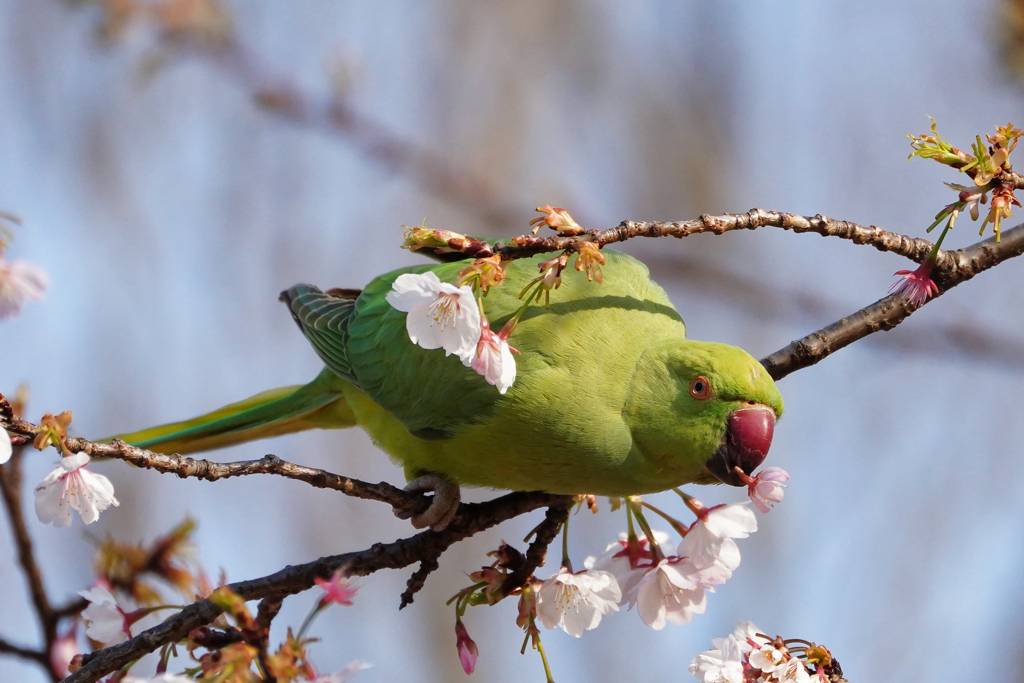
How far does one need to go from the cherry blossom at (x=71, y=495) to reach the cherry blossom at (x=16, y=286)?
0.85m

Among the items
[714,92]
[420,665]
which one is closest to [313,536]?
[420,665]

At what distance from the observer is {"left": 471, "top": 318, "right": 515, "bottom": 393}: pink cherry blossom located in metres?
1.89

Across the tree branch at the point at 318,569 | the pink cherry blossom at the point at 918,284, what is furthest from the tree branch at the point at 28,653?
the pink cherry blossom at the point at 918,284

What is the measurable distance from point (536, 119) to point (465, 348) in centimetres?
788

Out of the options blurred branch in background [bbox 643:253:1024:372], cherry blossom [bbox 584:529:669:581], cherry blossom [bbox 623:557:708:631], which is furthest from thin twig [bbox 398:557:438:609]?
blurred branch in background [bbox 643:253:1024:372]

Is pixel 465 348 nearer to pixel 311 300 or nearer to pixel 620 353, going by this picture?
pixel 620 353

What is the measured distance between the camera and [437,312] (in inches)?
71.7

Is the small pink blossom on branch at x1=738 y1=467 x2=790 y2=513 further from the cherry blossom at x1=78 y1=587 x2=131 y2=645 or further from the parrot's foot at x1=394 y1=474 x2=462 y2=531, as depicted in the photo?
the cherry blossom at x1=78 y1=587 x2=131 y2=645

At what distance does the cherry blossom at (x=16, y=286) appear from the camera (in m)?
2.50

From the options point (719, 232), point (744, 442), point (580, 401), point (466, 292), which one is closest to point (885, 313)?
point (744, 442)

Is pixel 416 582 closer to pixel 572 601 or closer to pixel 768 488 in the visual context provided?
pixel 572 601

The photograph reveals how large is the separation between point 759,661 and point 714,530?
37cm

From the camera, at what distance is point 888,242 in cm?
218

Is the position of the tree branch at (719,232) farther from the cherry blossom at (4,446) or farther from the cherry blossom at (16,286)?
the cherry blossom at (16,286)
